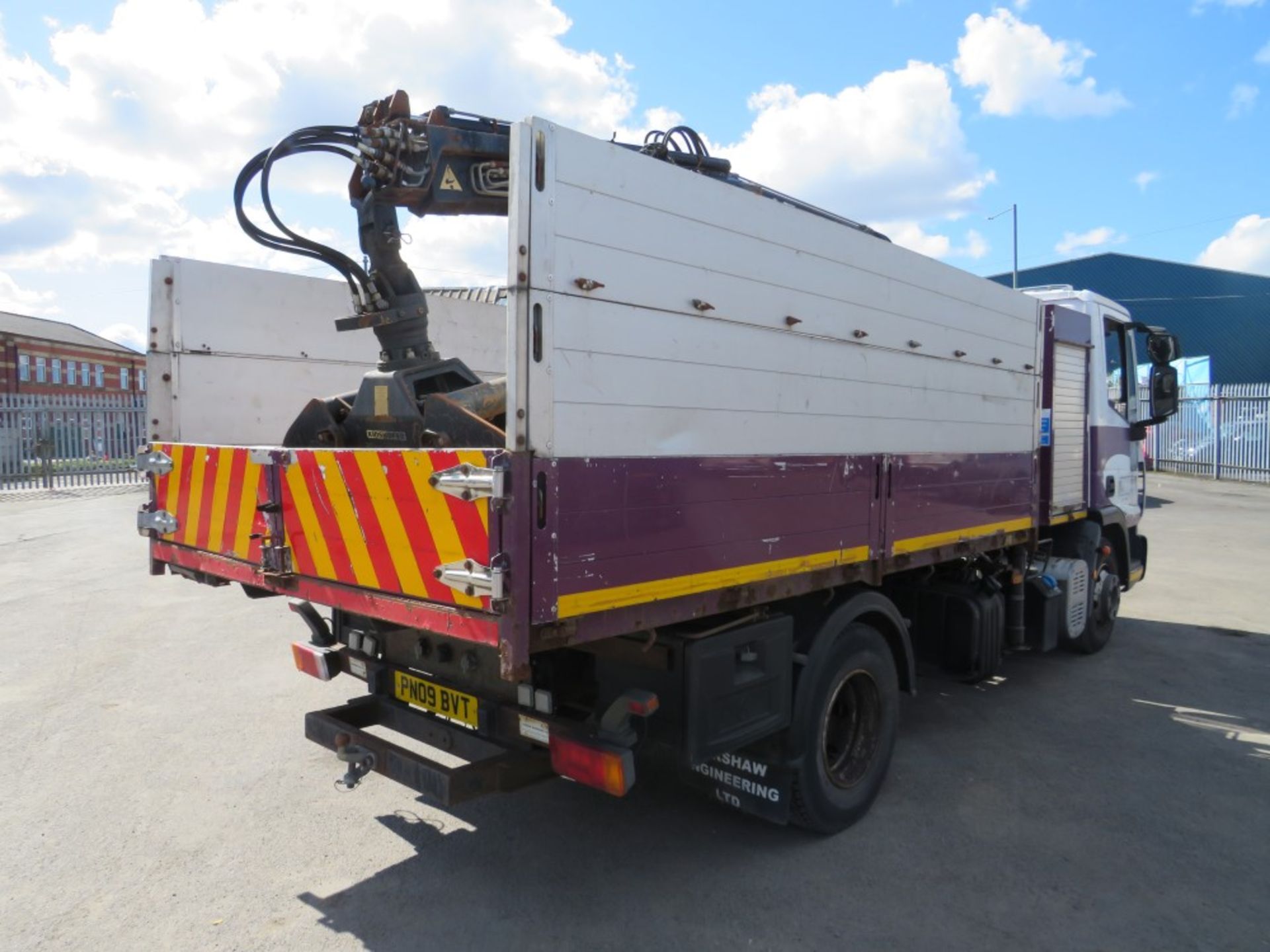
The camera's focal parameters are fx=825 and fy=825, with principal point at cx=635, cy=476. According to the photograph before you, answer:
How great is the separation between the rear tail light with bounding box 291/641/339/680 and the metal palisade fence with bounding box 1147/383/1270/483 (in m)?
23.0

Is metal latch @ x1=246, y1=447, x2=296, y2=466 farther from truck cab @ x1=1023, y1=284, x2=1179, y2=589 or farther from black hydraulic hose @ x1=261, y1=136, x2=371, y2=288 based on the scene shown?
truck cab @ x1=1023, y1=284, x2=1179, y2=589

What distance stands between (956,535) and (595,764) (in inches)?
107

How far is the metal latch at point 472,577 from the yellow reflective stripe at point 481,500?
4.8 inches

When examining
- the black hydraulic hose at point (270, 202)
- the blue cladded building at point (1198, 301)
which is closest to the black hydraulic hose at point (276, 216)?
the black hydraulic hose at point (270, 202)

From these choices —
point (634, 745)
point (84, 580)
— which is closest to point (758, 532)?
point (634, 745)

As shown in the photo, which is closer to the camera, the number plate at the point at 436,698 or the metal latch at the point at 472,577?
the metal latch at the point at 472,577

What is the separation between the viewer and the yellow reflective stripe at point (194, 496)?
367cm

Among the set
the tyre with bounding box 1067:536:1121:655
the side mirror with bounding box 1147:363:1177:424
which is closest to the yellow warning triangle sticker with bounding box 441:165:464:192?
the tyre with bounding box 1067:536:1121:655

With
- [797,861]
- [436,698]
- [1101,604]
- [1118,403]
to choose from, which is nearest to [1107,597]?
[1101,604]

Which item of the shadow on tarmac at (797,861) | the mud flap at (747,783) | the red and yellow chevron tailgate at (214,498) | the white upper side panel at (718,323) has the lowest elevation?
the shadow on tarmac at (797,861)

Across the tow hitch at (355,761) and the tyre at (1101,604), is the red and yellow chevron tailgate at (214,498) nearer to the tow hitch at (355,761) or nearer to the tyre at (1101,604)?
the tow hitch at (355,761)

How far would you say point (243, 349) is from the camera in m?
4.61

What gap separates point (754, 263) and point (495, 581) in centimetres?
166

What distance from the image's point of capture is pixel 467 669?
3316mm
